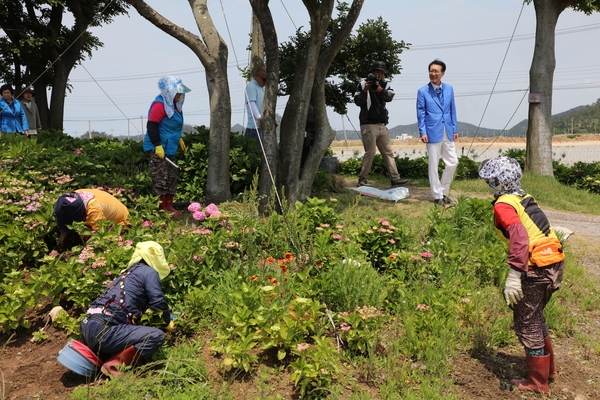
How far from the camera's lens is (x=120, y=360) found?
11.7ft

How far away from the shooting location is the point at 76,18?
16938mm

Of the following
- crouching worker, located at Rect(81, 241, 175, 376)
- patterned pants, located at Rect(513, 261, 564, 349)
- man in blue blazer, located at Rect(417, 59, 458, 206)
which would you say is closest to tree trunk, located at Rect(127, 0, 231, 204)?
man in blue blazer, located at Rect(417, 59, 458, 206)

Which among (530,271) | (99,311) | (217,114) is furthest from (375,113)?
(99,311)

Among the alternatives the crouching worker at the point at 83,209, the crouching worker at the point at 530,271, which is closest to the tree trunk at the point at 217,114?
the crouching worker at the point at 83,209

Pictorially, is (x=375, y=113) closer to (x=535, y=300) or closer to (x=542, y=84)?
(x=542, y=84)

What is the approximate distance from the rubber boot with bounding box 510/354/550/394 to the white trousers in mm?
4194

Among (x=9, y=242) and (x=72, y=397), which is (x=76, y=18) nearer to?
(x=9, y=242)

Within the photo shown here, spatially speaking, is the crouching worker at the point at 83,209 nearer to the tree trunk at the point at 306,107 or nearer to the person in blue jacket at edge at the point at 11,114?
the tree trunk at the point at 306,107

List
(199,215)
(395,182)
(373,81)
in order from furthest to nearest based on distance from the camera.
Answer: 1. (395,182)
2. (373,81)
3. (199,215)

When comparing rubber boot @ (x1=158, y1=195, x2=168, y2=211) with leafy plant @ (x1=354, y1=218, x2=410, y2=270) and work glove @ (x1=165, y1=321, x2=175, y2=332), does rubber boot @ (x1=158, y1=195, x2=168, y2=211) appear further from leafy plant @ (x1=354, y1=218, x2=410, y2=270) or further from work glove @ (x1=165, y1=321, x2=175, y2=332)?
work glove @ (x1=165, y1=321, x2=175, y2=332)

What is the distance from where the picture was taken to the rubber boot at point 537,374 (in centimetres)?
352

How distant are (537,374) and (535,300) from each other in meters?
0.48

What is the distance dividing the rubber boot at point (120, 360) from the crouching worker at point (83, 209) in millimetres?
1732

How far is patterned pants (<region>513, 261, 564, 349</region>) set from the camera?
3.52 m
